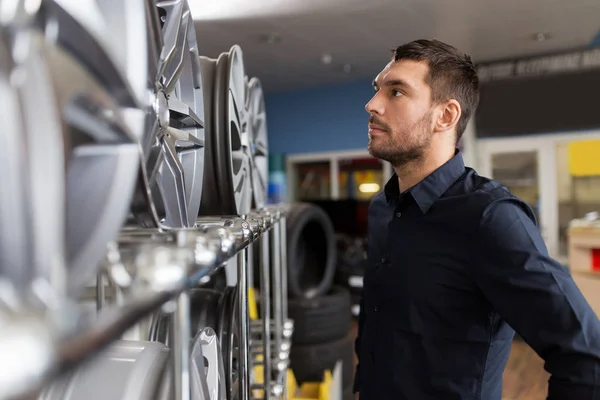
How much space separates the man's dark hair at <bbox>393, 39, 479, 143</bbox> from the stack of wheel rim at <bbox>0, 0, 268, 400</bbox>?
29.0 inches

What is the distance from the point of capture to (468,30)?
4.32 m

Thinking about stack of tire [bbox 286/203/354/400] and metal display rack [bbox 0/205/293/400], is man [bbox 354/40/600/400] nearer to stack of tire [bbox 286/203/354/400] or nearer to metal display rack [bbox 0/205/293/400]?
metal display rack [bbox 0/205/293/400]

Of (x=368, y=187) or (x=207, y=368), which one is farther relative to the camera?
(x=368, y=187)

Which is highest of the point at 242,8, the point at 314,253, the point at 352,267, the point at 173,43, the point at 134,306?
the point at 242,8

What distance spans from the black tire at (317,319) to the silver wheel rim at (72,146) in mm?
2220

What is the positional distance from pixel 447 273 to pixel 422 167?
1.07 feet

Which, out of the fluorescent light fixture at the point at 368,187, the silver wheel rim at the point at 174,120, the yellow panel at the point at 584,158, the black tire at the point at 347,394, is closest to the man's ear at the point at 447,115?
the silver wheel rim at the point at 174,120

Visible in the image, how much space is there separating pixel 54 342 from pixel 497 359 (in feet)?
3.56

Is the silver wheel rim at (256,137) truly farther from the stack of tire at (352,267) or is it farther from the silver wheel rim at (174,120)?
the stack of tire at (352,267)

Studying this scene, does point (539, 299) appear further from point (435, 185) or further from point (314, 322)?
point (314, 322)

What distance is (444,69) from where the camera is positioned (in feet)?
4.03

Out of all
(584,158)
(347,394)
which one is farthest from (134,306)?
(584,158)

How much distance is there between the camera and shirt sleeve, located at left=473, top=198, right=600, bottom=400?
83cm

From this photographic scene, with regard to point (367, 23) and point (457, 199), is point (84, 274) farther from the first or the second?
point (367, 23)
